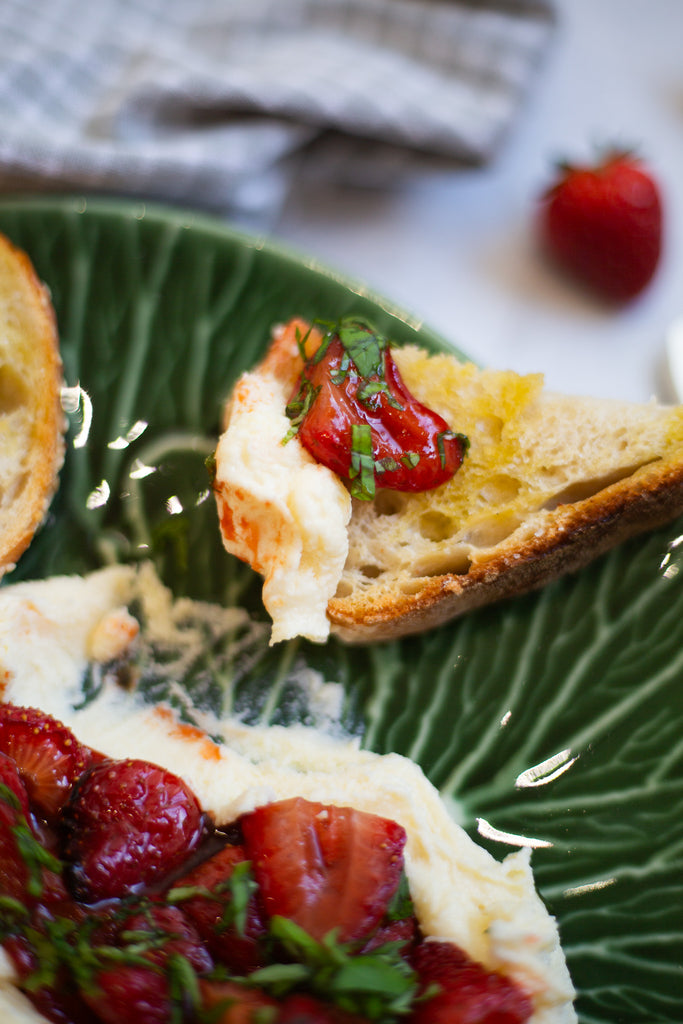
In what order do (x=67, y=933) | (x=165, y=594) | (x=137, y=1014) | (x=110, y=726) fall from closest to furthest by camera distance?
(x=137, y=1014)
(x=67, y=933)
(x=110, y=726)
(x=165, y=594)

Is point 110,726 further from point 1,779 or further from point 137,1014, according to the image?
point 137,1014

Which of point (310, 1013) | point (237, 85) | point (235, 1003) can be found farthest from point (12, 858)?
point (237, 85)

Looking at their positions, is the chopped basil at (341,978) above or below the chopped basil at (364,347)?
below

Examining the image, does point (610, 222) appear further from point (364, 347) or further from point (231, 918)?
point (231, 918)

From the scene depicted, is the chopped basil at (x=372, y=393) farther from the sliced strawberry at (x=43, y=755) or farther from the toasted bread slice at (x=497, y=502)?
the sliced strawberry at (x=43, y=755)

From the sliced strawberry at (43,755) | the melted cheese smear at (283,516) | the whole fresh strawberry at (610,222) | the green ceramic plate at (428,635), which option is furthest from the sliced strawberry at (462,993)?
the whole fresh strawberry at (610,222)

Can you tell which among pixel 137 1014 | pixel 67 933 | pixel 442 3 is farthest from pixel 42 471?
pixel 442 3
